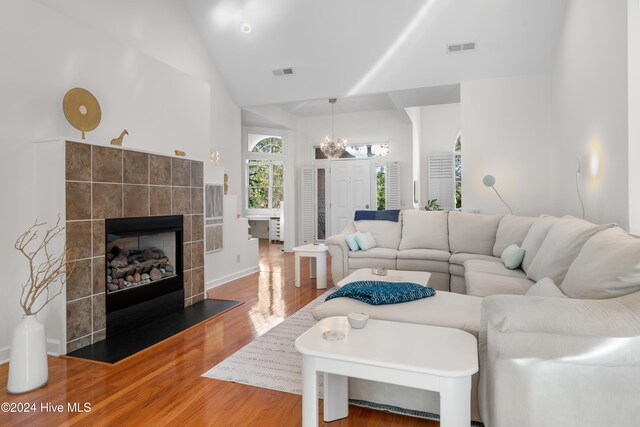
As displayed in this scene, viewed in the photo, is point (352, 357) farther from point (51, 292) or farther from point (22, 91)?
point (22, 91)

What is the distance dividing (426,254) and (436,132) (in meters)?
4.92

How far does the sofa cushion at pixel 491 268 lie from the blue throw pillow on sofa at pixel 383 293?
1.15 m

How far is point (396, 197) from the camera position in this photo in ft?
26.8

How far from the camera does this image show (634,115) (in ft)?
7.44

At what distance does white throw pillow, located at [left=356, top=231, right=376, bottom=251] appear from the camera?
4832 mm

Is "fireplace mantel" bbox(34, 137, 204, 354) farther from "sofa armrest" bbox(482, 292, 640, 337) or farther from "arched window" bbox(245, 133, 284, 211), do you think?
"arched window" bbox(245, 133, 284, 211)

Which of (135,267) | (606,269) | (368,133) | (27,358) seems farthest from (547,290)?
(368,133)

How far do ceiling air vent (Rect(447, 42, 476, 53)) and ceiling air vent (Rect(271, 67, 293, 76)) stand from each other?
7.27ft

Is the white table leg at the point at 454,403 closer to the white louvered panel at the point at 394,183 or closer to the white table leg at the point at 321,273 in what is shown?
the white table leg at the point at 321,273

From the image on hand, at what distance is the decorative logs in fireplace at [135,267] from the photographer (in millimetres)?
3234

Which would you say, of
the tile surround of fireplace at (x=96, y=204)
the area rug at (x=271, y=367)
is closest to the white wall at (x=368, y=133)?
the tile surround of fireplace at (x=96, y=204)

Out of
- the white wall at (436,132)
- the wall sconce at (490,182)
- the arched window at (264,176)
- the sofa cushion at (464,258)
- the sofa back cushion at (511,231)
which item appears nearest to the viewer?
the sofa back cushion at (511,231)

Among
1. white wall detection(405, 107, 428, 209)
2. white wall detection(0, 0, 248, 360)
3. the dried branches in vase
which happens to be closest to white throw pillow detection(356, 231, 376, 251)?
white wall detection(0, 0, 248, 360)

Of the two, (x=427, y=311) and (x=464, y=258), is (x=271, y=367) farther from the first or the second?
(x=464, y=258)
